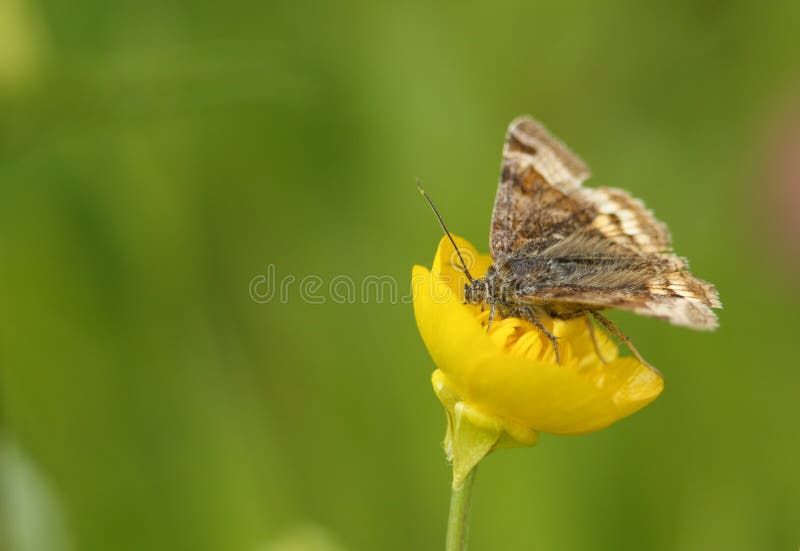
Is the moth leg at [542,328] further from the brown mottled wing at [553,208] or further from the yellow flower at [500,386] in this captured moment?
the brown mottled wing at [553,208]

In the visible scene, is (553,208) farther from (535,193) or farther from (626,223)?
(626,223)

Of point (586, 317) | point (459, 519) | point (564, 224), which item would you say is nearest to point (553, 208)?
point (564, 224)

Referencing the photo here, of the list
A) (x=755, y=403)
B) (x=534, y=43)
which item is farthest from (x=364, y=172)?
(x=755, y=403)

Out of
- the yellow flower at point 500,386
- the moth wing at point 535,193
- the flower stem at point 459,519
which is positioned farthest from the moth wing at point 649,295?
the flower stem at point 459,519

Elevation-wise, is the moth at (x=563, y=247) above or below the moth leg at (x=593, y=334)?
above

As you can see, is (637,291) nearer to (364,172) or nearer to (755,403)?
(755,403)

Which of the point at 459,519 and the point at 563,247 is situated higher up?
the point at 563,247

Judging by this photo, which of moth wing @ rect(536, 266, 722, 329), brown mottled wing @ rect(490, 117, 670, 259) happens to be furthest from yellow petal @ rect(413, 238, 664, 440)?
brown mottled wing @ rect(490, 117, 670, 259)
